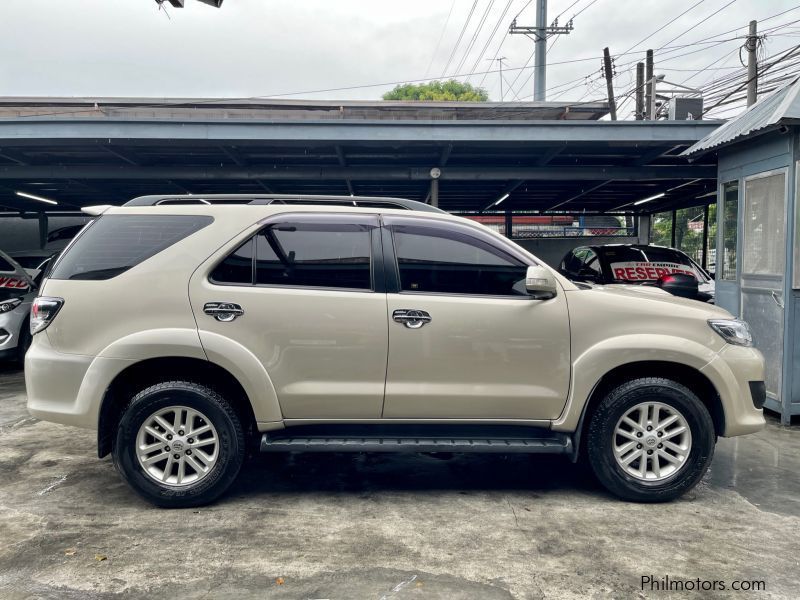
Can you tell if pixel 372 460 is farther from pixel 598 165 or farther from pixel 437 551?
pixel 598 165

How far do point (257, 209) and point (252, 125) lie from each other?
17.6 ft

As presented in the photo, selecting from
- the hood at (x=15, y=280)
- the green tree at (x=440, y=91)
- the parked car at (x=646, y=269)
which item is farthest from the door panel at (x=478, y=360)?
the green tree at (x=440, y=91)

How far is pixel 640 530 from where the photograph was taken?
3.73 meters

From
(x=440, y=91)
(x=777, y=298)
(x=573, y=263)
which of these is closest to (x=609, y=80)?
(x=573, y=263)

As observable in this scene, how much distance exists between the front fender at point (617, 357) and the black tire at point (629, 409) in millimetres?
151

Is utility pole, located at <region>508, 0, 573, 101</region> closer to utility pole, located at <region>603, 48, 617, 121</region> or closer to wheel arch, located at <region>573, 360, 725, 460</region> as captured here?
utility pole, located at <region>603, 48, 617, 121</region>

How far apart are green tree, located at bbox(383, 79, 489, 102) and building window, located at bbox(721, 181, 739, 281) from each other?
46651mm

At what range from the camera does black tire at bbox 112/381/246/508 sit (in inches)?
154

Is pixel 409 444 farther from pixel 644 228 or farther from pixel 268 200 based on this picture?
pixel 644 228

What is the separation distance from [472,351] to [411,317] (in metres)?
0.45

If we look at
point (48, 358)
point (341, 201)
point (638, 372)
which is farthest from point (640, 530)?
point (48, 358)

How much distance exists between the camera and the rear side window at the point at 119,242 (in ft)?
13.2

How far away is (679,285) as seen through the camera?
9898 mm

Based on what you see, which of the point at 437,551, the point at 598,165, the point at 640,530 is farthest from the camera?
the point at 598,165
